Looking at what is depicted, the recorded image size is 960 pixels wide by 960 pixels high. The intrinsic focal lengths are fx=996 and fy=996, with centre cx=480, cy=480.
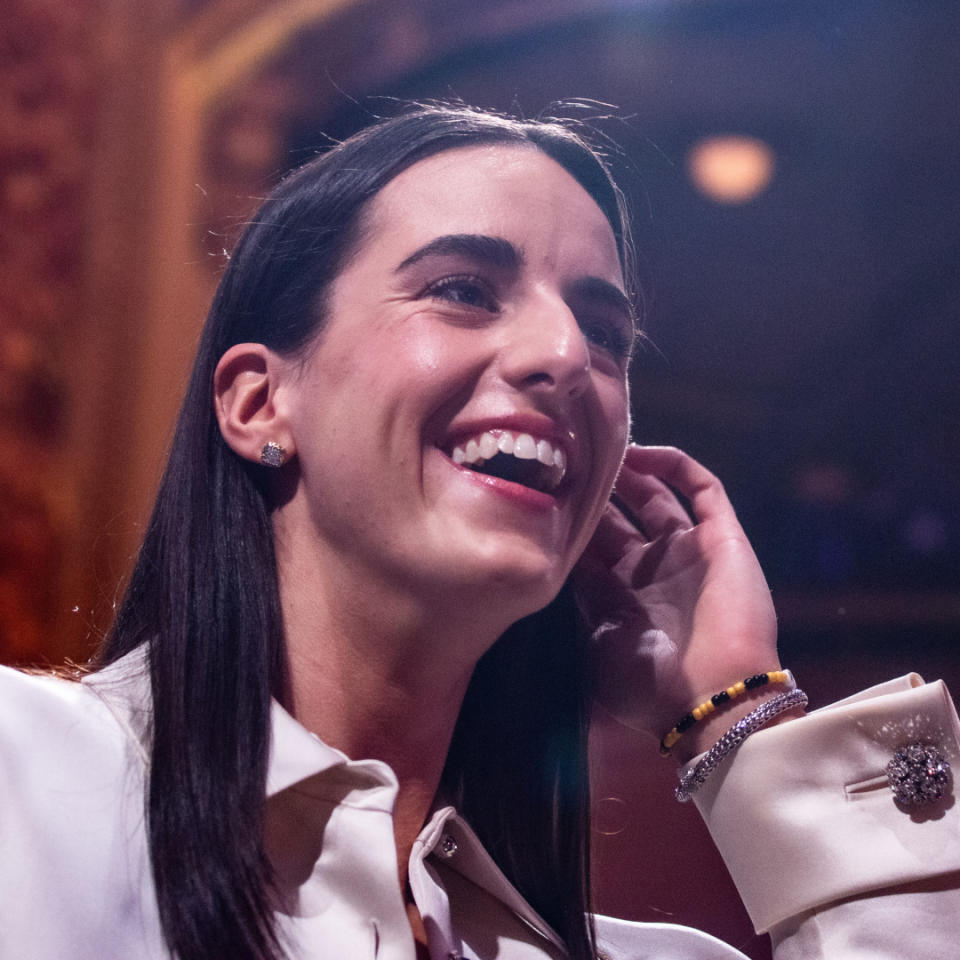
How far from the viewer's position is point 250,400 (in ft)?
3.31

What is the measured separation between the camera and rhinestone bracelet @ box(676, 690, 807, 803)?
3.31 feet

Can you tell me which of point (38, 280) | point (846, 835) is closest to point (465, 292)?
point (846, 835)

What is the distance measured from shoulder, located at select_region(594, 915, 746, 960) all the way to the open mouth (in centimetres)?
51

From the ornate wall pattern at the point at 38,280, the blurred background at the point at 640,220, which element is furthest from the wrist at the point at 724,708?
the ornate wall pattern at the point at 38,280

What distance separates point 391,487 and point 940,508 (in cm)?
126

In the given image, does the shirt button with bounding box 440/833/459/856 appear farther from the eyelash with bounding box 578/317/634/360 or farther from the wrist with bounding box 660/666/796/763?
the eyelash with bounding box 578/317/634/360

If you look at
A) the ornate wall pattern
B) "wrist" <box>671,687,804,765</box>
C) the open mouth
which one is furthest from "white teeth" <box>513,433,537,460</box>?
the ornate wall pattern

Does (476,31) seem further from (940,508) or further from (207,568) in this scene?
(207,568)

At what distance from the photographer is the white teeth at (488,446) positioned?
0.89 metres

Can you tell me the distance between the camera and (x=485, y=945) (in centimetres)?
95

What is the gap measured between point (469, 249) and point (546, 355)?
141mm

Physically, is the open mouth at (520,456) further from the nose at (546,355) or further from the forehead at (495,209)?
the forehead at (495,209)

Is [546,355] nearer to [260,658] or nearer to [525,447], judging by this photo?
[525,447]

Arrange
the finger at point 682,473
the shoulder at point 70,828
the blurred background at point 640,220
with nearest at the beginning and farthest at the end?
the shoulder at point 70,828 < the finger at point 682,473 < the blurred background at point 640,220
